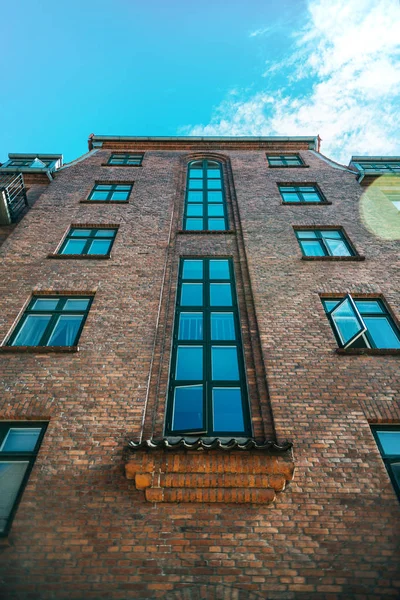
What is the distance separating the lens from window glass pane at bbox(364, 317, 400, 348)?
329 inches

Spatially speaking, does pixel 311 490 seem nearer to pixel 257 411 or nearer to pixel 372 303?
pixel 257 411

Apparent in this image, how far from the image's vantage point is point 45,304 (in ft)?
31.2

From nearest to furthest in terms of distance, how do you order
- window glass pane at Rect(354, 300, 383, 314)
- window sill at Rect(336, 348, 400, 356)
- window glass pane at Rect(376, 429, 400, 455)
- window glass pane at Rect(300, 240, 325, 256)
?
1. window glass pane at Rect(376, 429, 400, 455)
2. window sill at Rect(336, 348, 400, 356)
3. window glass pane at Rect(354, 300, 383, 314)
4. window glass pane at Rect(300, 240, 325, 256)

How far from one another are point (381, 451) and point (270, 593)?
2.89 meters

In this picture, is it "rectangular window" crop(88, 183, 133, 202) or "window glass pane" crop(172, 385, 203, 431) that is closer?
"window glass pane" crop(172, 385, 203, 431)

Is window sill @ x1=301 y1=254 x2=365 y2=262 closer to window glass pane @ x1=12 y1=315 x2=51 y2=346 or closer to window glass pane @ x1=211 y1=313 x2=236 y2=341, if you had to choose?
window glass pane @ x1=211 y1=313 x2=236 y2=341

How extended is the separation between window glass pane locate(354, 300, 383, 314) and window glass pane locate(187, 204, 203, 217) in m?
6.62

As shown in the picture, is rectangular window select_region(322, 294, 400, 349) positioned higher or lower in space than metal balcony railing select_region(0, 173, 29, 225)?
lower

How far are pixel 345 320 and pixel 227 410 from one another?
11.0ft

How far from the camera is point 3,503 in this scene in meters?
5.75

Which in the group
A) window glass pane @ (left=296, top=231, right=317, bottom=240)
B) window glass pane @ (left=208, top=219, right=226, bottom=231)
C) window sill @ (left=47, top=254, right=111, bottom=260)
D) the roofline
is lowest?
window sill @ (left=47, top=254, right=111, bottom=260)

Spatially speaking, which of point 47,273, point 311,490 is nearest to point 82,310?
point 47,273

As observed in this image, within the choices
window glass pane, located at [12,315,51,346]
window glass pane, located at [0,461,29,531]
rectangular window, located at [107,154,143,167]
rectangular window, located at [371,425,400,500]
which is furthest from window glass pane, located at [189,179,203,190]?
window glass pane, located at [0,461,29,531]

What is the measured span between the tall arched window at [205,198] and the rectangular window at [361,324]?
545 cm
